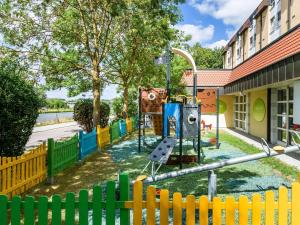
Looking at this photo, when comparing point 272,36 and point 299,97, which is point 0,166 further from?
point 272,36

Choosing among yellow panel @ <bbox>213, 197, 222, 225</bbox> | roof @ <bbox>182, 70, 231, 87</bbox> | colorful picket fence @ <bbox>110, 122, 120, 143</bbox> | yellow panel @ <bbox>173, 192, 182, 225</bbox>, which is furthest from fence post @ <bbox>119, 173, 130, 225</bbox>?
roof @ <bbox>182, 70, 231, 87</bbox>

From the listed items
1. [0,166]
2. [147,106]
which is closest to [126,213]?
[0,166]

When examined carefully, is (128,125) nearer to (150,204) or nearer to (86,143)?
(86,143)

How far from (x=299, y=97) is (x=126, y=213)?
310 inches

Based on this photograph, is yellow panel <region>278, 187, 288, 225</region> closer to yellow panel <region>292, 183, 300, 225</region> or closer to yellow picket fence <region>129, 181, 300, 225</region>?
yellow picket fence <region>129, 181, 300, 225</region>

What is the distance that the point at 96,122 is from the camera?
14938 mm

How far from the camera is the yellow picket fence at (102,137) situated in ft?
45.4

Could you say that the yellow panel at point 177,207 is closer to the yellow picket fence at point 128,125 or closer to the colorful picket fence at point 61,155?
the colorful picket fence at point 61,155

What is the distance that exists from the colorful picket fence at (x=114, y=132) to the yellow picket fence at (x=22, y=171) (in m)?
8.18

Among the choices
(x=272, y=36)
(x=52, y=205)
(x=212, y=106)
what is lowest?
(x=52, y=205)

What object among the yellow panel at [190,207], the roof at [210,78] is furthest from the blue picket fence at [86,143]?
the roof at [210,78]

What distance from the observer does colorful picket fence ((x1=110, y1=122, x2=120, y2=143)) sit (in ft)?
54.1

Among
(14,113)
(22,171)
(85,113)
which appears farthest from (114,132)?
(22,171)

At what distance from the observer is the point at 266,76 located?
12008mm
